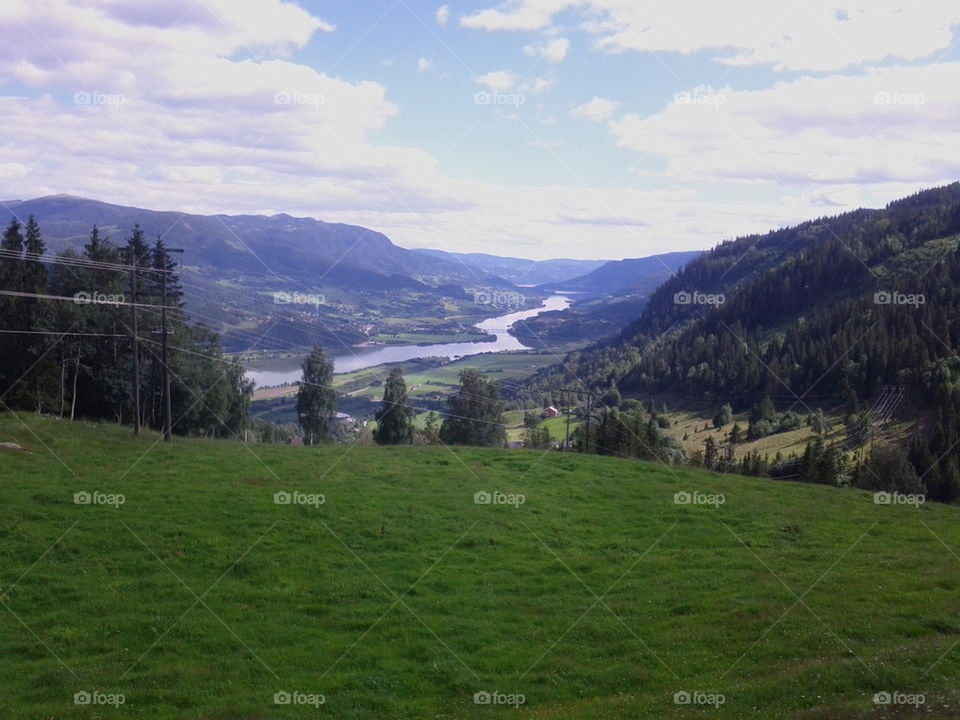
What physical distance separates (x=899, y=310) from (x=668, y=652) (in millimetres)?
133394

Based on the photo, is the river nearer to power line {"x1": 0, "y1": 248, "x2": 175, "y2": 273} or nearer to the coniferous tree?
the coniferous tree

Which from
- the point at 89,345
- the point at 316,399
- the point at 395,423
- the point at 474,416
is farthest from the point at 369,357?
the point at 89,345

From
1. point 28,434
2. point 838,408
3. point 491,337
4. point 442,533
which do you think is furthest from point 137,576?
point 491,337

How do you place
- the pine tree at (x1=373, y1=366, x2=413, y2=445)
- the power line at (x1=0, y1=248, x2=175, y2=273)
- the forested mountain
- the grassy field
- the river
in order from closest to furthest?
1. the grassy field
2. the power line at (x1=0, y1=248, x2=175, y2=273)
3. the pine tree at (x1=373, y1=366, x2=413, y2=445)
4. the river
5. the forested mountain

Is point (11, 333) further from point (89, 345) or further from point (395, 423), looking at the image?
point (395, 423)

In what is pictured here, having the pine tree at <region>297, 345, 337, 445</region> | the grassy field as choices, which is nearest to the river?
the pine tree at <region>297, 345, 337, 445</region>

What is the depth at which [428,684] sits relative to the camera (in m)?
15.7

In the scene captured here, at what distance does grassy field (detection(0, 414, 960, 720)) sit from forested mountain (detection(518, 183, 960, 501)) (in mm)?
34830

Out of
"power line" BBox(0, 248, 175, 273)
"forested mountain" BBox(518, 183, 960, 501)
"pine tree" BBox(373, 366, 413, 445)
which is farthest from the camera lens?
"forested mountain" BBox(518, 183, 960, 501)

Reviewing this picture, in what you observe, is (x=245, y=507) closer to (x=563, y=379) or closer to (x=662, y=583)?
(x=662, y=583)

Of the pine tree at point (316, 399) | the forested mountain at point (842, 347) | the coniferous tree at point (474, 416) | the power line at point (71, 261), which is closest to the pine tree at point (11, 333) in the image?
the power line at point (71, 261)

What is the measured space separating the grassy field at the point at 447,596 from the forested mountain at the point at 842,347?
34.8 metres

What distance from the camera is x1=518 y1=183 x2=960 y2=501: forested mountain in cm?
9669

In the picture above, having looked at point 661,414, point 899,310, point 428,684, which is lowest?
point 661,414
